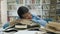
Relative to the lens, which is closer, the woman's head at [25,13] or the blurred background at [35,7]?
the woman's head at [25,13]

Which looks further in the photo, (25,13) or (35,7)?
(35,7)

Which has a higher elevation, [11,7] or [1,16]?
[11,7]

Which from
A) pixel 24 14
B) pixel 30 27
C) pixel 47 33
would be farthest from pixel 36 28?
pixel 24 14

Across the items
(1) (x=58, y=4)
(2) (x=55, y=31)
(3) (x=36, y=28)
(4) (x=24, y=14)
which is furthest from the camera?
(1) (x=58, y=4)

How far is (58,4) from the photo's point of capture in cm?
415

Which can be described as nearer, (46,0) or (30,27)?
(30,27)

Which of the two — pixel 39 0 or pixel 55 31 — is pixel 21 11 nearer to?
pixel 55 31

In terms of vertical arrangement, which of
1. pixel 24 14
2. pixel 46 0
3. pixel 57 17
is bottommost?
pixel 57 17

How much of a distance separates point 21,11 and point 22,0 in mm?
1982

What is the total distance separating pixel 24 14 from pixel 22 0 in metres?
2.05

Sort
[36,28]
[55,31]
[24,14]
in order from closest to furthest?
[55,31], [36,28], [24,14]

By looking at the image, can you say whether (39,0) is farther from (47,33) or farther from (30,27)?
(47,33)

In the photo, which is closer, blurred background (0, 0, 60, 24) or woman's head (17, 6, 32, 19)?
woman's head (17, 6, 32, 19)

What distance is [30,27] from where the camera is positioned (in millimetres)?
1421
